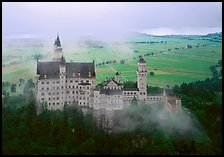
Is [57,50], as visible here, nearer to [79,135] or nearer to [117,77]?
[117,77]

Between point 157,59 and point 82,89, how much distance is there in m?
2.09

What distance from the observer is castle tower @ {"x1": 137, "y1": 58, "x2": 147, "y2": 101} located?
10336 millimetres

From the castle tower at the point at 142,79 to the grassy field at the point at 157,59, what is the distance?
6.0 inches

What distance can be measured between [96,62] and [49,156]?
269cm

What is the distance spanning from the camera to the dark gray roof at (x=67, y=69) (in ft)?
33.5

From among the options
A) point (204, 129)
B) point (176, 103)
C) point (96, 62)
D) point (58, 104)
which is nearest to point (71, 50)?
point (96, 62)

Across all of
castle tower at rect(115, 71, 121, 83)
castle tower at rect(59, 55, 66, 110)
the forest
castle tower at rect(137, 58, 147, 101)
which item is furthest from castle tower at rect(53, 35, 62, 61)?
castle tower at rect(137, 58, 147, 101)

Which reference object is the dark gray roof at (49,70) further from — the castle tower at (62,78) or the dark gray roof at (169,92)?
the dark gray roof at (169,92)

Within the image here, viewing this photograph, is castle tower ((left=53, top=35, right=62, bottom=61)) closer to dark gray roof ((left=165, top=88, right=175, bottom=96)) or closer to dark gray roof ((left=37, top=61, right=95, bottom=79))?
dark gray roof ((left=37, top=61, right=95, bottom=79))

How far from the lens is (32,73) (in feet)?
34.4

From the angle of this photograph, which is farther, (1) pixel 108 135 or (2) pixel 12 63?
(2) pixel 12 63

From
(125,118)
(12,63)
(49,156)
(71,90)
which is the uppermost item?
(12,63)

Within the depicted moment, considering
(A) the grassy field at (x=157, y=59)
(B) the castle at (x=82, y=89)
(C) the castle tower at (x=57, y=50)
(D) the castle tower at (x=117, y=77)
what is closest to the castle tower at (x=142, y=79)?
(B) the castle at (x=82, y=89)

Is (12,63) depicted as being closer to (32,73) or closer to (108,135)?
(32,73)
